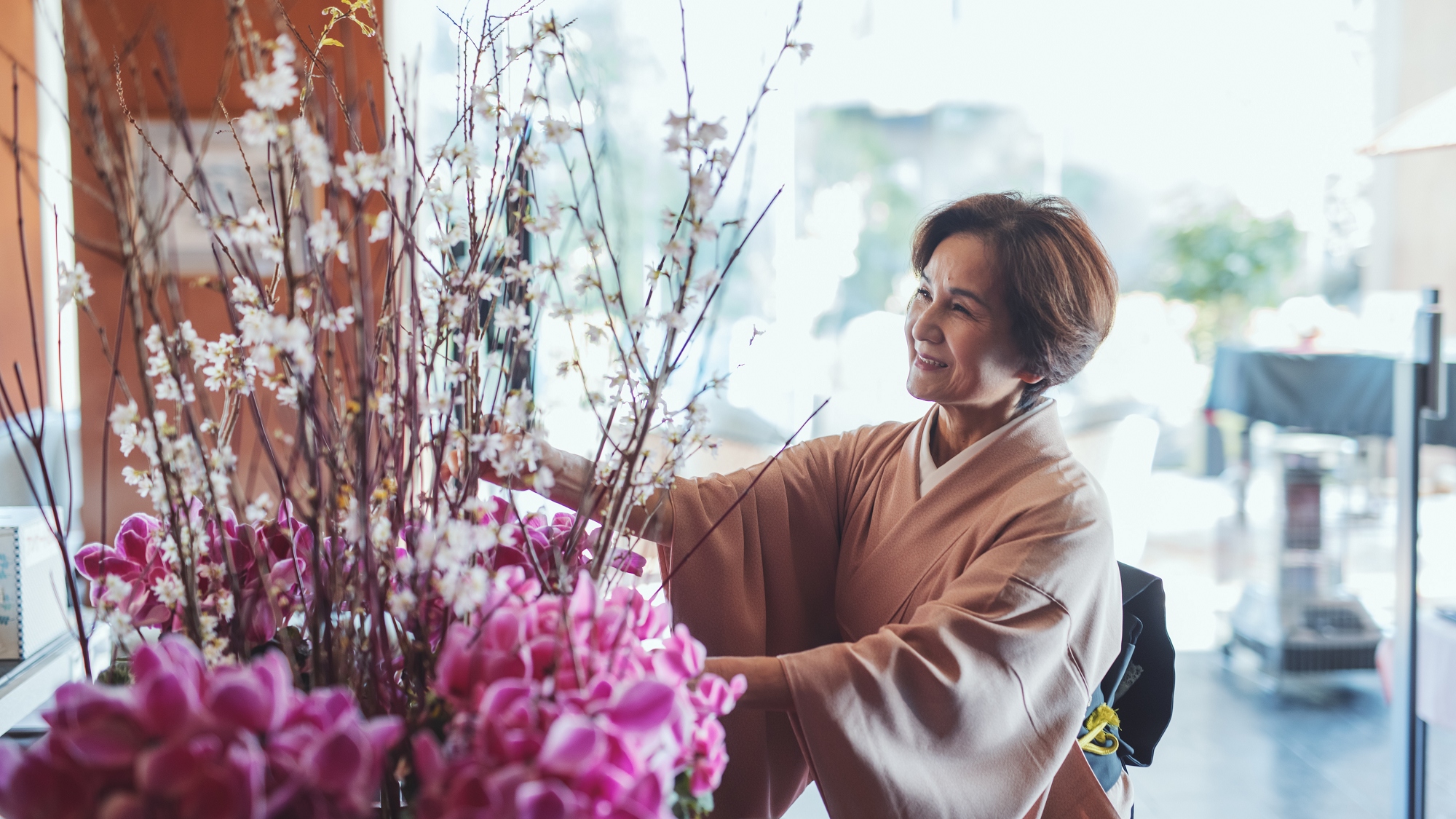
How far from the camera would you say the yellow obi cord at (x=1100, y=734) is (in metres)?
1.25

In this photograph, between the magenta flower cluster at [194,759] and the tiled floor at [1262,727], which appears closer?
the magenta flower cluster at [194,759]

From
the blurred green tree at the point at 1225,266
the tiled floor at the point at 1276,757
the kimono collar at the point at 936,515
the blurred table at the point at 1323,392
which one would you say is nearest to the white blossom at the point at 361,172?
the kimono collar at the point at 936,515

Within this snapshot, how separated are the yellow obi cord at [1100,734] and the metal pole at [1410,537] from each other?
119 cm

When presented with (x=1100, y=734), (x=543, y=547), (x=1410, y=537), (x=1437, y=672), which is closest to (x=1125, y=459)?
(x=1410, y=537)

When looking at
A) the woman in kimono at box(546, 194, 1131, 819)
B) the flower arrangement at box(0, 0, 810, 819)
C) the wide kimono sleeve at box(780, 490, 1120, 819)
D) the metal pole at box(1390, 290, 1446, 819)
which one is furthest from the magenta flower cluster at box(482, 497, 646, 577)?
the metal pole at box(1390, 290, 1446, 819)

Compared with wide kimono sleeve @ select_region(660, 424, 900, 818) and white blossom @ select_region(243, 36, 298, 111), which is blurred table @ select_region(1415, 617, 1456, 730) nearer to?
wide kimono sleeve @ select_region(660, 424, 900, 818)

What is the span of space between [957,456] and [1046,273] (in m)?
0.26

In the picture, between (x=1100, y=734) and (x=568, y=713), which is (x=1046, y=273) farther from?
(x=568, y=713)

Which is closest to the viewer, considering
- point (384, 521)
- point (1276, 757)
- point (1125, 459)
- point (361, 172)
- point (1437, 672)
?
point (361, 172)

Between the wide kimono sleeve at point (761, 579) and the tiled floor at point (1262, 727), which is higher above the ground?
the wide kimono sleeve at point (761, 579)

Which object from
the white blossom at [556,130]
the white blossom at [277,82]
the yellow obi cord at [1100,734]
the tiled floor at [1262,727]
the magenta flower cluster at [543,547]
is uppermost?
the white blossom at [277,82]

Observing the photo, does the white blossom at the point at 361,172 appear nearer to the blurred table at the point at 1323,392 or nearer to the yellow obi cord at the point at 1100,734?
the yellow obi cord at the point at 1100,734

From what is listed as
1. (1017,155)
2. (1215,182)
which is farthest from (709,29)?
(1215,182)

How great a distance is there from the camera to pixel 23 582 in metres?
1.19
